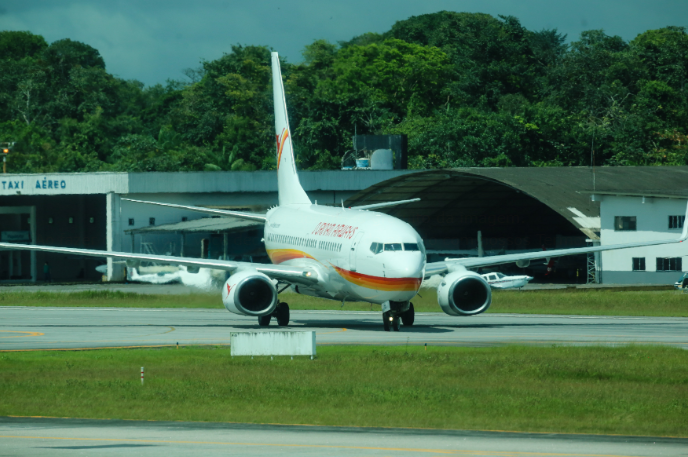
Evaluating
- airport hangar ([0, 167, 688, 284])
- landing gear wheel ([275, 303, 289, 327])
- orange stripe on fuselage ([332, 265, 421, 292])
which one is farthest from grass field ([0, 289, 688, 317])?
airport hangar ([0, 167, 688, 284])

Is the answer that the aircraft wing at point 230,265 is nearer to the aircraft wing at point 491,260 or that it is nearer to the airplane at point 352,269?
the airplane at point 352,269

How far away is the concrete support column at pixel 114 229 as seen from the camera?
92750 millimetres

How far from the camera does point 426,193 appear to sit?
88.9 m

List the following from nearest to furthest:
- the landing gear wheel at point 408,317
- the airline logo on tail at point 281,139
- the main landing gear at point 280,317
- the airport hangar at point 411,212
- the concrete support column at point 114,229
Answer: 1. the landing gear wheel at point 408,317
2. the main landing gear at point 280,317
3. the airline logo on tail at point 281,139
4. the airport hangar at point 411,212
5. the concrete support column at point 114,229

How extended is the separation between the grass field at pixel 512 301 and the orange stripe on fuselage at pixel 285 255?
284 inches

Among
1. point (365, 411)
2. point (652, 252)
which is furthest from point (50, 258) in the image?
point (365, 411)

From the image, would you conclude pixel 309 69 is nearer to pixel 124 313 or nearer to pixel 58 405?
pixel 124 313

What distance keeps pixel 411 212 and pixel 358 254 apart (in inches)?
2206

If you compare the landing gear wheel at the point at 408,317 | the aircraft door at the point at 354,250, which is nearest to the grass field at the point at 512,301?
the landing gear wheel at the point at 408,317

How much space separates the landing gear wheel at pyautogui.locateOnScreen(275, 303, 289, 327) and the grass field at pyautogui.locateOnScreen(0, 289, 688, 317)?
8.39 meters

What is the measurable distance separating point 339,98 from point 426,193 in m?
40.2

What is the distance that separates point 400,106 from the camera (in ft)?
483

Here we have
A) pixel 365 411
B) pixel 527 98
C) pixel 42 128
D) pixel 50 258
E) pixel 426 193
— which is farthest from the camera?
pixel 42 128

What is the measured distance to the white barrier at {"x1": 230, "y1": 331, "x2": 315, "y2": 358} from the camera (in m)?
31.1
